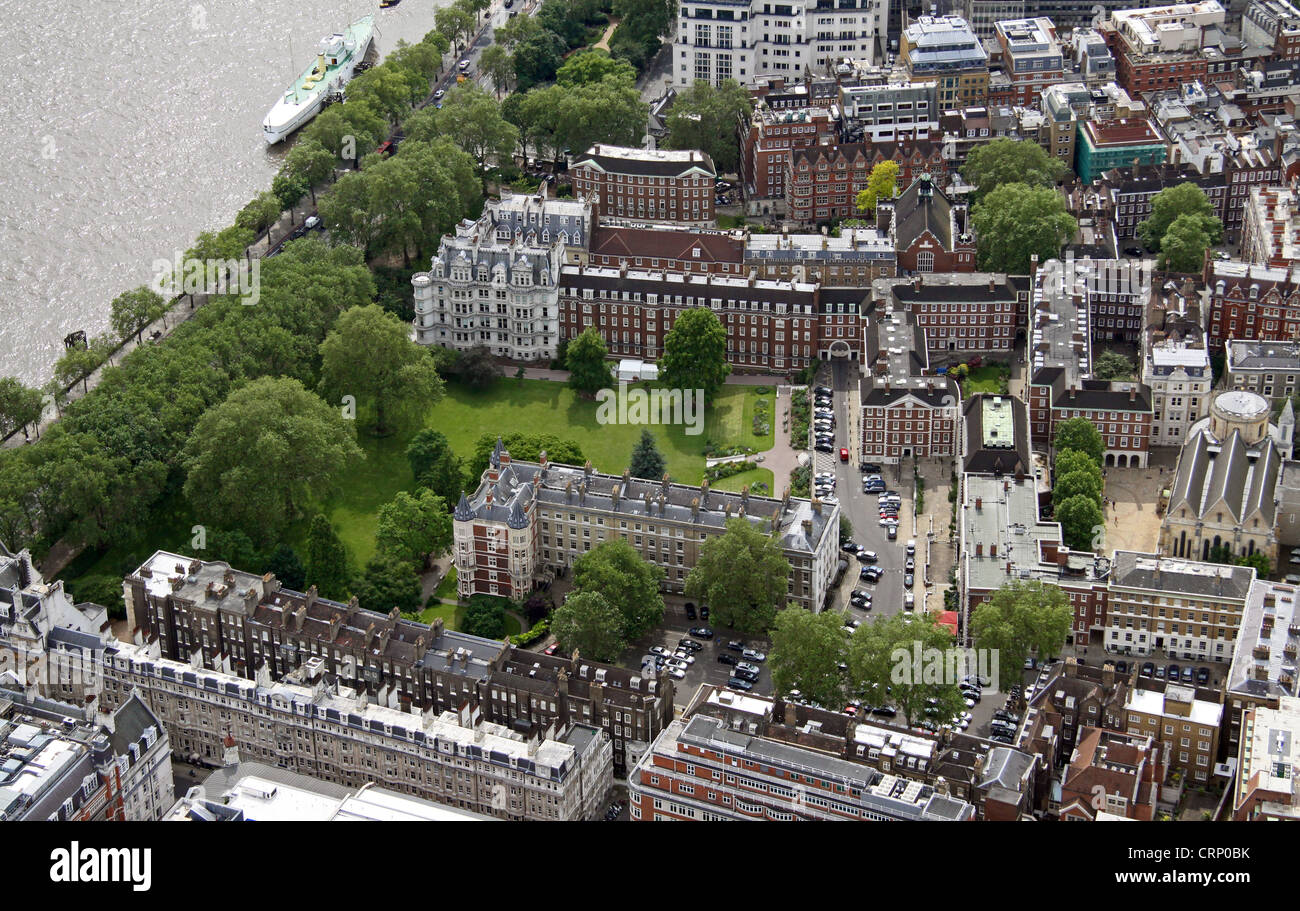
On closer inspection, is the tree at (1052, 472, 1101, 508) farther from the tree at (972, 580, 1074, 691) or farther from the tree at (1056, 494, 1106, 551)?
the tree at (972, 580, 1074, 691)

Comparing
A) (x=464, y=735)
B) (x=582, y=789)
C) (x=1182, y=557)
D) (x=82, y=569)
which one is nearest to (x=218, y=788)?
(x=464, y=735)

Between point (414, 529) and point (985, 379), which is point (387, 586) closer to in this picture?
point (414, 529)

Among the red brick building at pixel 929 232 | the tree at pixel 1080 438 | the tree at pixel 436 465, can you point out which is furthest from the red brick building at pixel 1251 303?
the tree at pixel 436 465

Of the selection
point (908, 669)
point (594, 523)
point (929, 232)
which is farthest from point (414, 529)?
point (929, 232)

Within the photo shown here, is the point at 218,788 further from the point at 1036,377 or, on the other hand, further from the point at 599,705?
the point at 1036,377

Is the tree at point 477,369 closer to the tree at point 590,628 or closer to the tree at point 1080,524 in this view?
the tree at point 590,628
